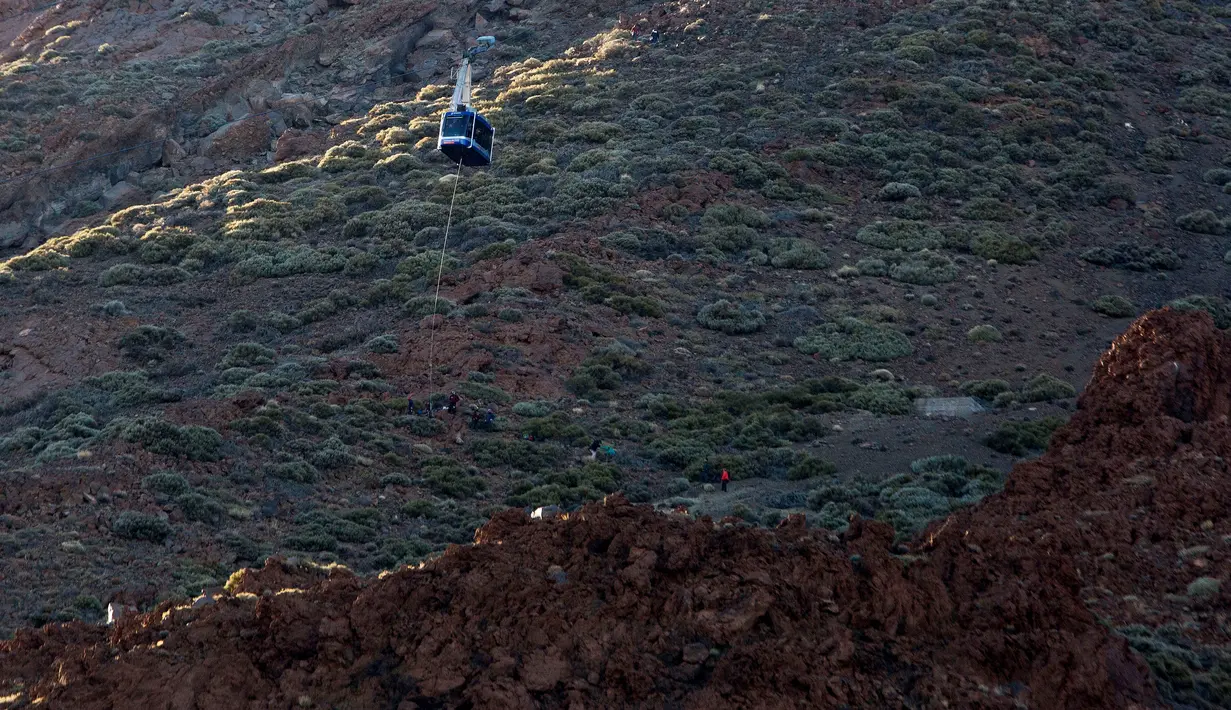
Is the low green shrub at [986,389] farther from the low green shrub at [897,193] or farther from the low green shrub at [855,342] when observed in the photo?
the low green shrub at [897,193]

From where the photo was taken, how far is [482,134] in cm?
2433

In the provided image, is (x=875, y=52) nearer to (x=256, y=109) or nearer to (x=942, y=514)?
(x=256, y=109)

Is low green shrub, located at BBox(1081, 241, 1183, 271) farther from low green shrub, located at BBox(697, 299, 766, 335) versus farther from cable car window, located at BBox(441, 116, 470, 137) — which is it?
cable car window, located at BBox(441, 116, 470, 137)

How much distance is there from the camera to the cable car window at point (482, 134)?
23984mm

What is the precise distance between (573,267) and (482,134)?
16.2ft

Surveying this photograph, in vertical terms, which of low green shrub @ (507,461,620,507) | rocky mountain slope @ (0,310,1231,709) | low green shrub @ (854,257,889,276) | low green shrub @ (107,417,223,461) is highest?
rocky mountain slope @ (0,310,1231,709)

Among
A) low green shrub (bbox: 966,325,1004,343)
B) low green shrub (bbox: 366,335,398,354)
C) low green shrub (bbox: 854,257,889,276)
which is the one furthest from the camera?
low green shrub (bbox: 854,257,889,276)

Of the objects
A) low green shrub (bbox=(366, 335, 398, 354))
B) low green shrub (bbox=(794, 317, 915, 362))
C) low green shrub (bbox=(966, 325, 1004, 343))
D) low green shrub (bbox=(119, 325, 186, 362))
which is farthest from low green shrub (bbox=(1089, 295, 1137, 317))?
low green shrub (bbox=(119, 325, 186, 362))

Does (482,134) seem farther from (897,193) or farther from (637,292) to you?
(897,193)

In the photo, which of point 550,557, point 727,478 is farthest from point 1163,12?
point 550,557

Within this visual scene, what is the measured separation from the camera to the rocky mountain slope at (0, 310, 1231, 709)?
331 inches

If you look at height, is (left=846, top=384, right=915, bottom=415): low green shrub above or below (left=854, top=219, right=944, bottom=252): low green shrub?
above

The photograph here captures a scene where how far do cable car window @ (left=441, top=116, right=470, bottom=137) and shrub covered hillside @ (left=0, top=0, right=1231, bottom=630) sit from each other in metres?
3.87

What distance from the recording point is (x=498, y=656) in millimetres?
8688
